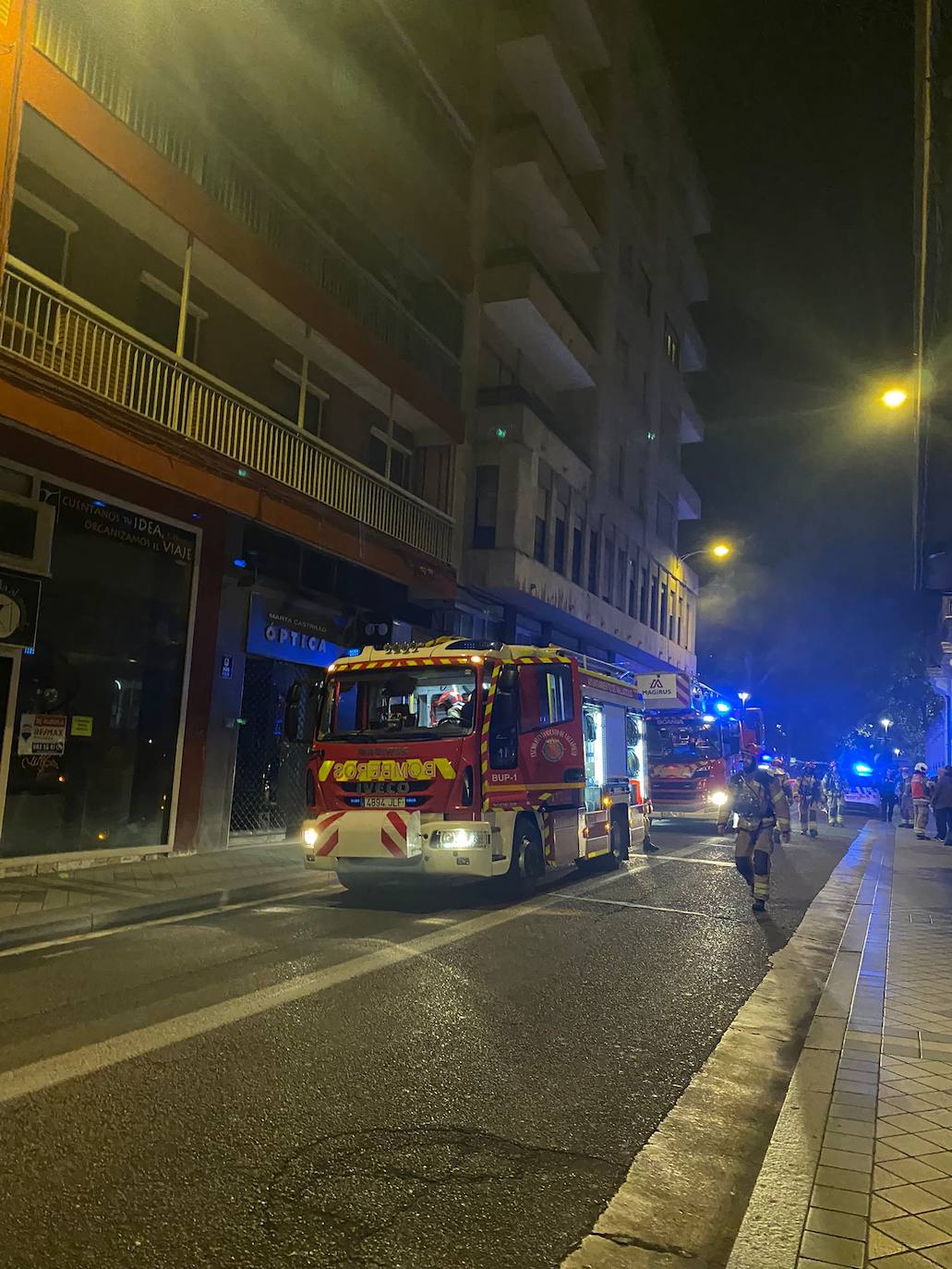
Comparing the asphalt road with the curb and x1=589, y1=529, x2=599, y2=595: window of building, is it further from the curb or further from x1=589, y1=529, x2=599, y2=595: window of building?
x1=589, y1=529, x2=599, y2=595: window of building

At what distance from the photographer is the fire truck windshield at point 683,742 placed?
74.5 ft

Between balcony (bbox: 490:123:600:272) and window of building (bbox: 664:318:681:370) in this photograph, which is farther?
window of building (bbox: 664:318:681:370)

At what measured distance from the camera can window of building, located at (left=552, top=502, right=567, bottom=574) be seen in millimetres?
23922

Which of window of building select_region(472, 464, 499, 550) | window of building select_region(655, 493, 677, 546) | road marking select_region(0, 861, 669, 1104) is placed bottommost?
road marking select_region(0, 861, 669, 1104)

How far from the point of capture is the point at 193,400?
12.3m

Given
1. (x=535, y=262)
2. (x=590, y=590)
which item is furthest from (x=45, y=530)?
(x=590, y=590)

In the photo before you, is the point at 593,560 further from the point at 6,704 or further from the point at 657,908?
the point at 6,704

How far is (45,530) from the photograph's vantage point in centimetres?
1126

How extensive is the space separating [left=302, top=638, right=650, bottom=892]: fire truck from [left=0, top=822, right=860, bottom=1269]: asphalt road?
1.28 metres

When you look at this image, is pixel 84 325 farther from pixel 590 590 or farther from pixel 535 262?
pixel 590 590

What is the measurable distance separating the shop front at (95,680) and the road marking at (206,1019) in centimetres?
590

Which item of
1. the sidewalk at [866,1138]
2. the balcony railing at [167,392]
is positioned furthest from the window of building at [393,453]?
the sidewalk at [866,1138]

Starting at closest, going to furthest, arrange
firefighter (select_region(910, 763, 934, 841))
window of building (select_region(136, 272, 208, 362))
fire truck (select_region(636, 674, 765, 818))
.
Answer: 1. window of building (select_region(136, 272, 208, 362))
2. fire truck (select_region(636, 674, 765, 818))
3. firefighter (select_region(910, 763, 934, 841))

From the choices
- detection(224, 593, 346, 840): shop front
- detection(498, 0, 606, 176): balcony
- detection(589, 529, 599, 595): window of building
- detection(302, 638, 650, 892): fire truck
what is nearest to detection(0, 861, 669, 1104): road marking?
detection(302, 638, 650, 892): fire truck
